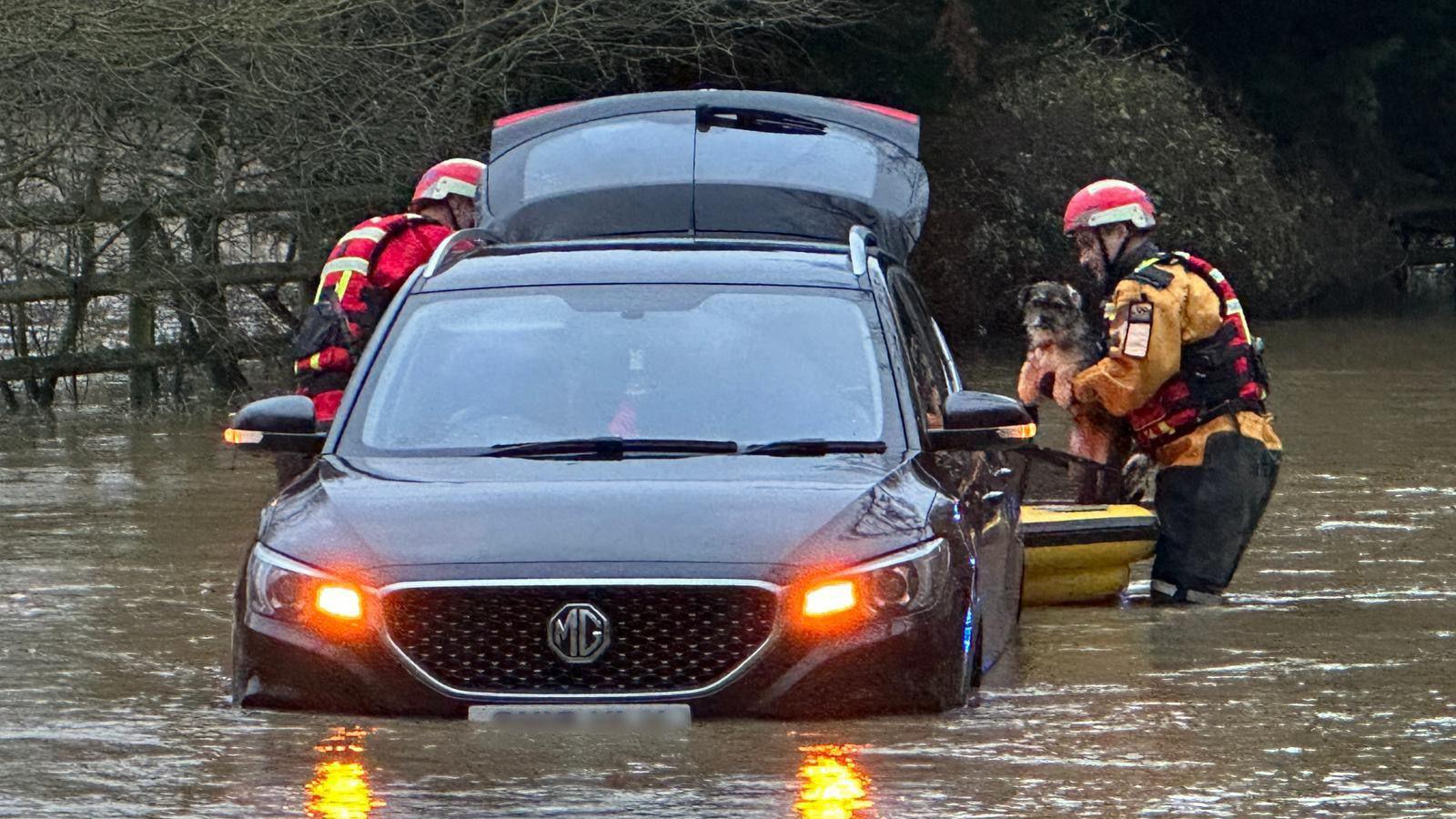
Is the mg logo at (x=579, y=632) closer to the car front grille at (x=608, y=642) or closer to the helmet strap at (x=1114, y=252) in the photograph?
the car front grille at (x=608, y=642)

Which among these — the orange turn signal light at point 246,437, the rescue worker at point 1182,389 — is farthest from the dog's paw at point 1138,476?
the orange turn signal light at point 246,437

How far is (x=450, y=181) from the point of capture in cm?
1030

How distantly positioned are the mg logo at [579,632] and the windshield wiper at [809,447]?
3.12ft

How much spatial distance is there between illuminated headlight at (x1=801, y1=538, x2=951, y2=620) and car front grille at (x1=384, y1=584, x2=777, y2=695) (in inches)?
5.1

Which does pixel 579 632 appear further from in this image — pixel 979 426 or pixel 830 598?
pixel 979 426

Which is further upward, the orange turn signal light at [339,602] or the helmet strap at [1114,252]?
the helmet strap at [1114,252]

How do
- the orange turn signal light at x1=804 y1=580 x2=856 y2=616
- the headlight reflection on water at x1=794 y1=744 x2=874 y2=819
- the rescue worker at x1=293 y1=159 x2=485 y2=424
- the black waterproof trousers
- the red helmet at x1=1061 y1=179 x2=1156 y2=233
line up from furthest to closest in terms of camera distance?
the red helmet at x1=1061 y1=179 x2=1156 y2=233, the black waterproof trousers, the rescue worker at x1=293 y1=159 x2=485 y2=424, the orange turn signal light at x1=804 y1=580 x2=856 y2=616, the headlight reflection on water at x1=794 y1=744 x2=874 y2=819

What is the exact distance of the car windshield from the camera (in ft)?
23.2

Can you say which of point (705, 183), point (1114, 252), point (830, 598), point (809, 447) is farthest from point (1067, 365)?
point (830, 598)

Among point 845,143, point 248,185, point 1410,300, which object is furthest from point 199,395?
point 1410,300

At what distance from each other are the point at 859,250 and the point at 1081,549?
2297 mm

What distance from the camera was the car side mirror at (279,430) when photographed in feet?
23.5

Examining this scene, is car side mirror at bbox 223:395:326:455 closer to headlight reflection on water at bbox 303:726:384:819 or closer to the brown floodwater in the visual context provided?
the brown floodwater

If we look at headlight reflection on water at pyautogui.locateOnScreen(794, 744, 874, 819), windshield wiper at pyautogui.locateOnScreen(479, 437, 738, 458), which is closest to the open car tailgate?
windshield wiper at pyautogui.locateOnScreen(479, 437, 738, 458)
